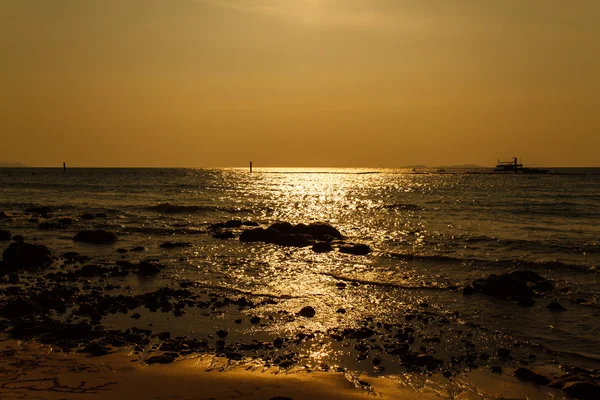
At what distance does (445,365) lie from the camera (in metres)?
11.3

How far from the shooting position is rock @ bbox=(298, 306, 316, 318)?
48.0 feet

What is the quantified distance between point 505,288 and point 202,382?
1257 cm

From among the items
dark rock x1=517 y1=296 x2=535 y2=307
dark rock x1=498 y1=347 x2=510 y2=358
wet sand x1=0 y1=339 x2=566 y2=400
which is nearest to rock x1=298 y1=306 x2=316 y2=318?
wet sand x1=0 y1=339 x2=566 y2=400

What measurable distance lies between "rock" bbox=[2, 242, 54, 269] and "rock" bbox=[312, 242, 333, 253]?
13.1m

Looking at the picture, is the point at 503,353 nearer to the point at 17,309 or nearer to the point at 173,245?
the point at 17,309

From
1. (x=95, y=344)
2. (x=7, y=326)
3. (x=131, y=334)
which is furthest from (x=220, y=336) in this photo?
(x=7, y=326)

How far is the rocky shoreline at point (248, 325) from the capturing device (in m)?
11.2

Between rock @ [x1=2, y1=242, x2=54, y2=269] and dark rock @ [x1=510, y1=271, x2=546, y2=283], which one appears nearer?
dark rock @ [x1=510, y1=271, x2=546, y2=283]

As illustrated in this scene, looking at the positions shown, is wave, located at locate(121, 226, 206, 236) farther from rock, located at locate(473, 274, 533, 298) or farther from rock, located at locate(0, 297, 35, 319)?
rock, located at locate(473, 274, 533, 298)

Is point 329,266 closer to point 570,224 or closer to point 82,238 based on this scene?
point 82,238

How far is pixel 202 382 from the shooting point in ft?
31.3

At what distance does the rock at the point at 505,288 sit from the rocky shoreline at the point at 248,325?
1.4 inches

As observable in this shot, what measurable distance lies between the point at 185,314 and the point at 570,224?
36.8 m

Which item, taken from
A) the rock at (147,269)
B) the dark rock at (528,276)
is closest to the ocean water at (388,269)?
the rock at (147,269)
